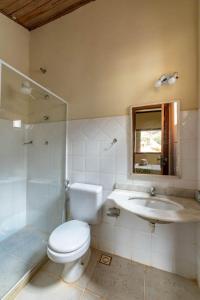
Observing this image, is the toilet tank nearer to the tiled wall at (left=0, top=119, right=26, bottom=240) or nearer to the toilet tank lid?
the toilet tank lid

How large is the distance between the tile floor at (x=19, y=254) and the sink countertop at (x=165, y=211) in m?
1.08

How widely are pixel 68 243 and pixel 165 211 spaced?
82 cm

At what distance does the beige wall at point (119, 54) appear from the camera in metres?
1.38

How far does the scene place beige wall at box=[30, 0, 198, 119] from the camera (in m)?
1.38

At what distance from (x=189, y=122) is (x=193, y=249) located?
1.17 metres

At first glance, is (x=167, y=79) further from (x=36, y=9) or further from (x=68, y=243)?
(x=36, y=9)

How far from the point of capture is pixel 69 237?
50.1 inches

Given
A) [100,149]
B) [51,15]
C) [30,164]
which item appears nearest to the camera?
[100,149]

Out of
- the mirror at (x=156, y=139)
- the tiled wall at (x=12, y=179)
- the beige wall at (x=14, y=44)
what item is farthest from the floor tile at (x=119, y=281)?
the beige wall at (x=14, y=44)

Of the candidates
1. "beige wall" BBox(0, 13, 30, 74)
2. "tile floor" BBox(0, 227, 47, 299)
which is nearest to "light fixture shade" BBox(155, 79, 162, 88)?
"beige wall" BBox(0, 13, 30, 74)

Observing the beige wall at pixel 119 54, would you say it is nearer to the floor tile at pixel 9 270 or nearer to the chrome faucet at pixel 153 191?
Result: the chrome faucet at pixel 153 191

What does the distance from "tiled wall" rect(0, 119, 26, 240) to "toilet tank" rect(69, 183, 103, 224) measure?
0.95 m

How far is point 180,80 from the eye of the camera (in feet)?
4.55

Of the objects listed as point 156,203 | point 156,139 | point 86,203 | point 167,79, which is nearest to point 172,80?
point 167,79
